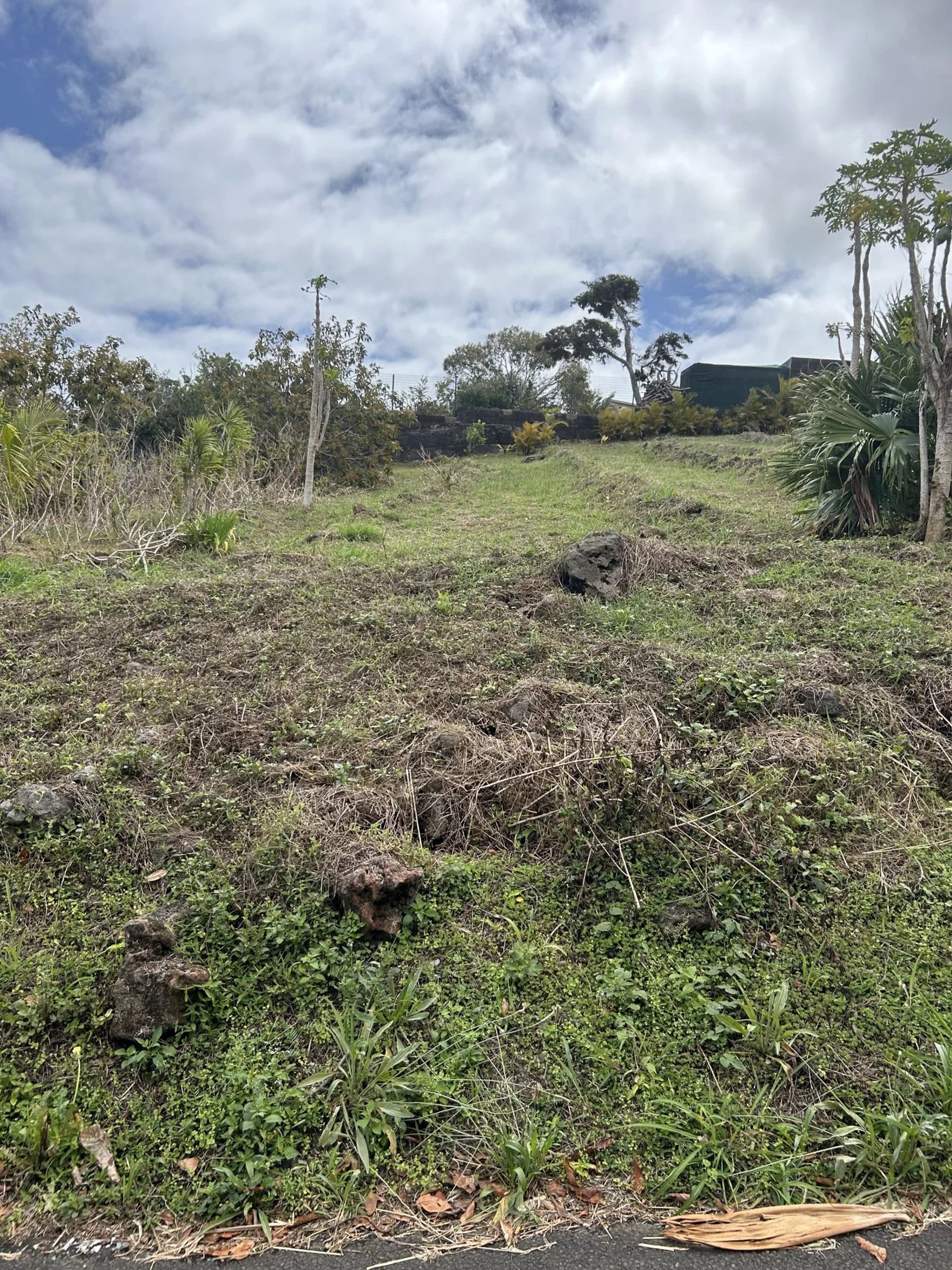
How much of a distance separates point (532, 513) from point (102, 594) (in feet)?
18.5

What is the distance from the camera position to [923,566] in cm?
527

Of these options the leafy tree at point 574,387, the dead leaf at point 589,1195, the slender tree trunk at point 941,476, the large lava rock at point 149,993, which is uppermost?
the leafy tree at point 574,387

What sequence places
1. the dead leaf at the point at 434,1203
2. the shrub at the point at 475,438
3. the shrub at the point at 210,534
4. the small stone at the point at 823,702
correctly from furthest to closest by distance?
the shrub at the point at 475,438
the shrub at the point at 210,534
the small stone at the point at 823,702
the dead leaf at the point at 434,1203

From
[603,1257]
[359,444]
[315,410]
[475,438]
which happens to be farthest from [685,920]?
[475,438]

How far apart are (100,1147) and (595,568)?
422 cm

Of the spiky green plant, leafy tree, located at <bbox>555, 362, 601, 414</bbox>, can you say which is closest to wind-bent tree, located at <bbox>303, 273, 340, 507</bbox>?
the spiky green plant

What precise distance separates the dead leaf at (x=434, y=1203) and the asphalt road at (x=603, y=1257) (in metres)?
0.09

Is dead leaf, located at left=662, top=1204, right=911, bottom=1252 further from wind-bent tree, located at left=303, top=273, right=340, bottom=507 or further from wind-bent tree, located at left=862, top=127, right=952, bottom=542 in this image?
wind-bent tree, located at left=303, top=273, right=340, bottom=507

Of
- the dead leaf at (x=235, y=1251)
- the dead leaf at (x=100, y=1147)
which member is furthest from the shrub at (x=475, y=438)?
the dead leaf at (x=235, y=1251)

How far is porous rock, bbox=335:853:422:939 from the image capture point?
7.58ft

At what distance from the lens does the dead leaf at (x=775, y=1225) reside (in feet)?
5.15

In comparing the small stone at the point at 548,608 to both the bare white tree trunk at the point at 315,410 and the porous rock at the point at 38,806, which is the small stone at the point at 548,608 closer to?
the porous rock at the point at 38,806

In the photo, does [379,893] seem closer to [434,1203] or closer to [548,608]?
[434,1203]

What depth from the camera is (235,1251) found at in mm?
1569
